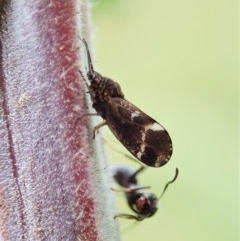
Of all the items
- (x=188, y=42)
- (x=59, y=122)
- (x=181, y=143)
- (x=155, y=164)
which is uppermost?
(x=59, y=122)

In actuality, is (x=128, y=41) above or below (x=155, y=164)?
below

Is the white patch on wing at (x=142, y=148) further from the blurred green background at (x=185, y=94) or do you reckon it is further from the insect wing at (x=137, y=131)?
the blurred green background at (x=185, y=94)

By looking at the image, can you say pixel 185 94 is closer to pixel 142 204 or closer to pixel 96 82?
pixel 142 204

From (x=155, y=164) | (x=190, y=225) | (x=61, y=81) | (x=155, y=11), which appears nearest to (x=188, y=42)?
(x=155, y=11)

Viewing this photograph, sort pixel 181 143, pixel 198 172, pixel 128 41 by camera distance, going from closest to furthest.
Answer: pixel 198 172, pixel 181 143, pixel 128 41

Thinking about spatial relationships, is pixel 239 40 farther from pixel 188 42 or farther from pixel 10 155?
pixel 10 155

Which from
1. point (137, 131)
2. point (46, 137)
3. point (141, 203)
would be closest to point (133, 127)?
point (137, 131)

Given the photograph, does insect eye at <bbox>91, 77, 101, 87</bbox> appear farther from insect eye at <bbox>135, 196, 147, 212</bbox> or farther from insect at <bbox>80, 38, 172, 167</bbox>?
insect eye at <bbox>135, 196, 147, 212</bbox>

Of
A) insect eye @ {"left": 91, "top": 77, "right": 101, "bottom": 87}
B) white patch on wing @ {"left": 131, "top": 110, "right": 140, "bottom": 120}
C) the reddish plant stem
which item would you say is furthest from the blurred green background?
the reddish plant stem
